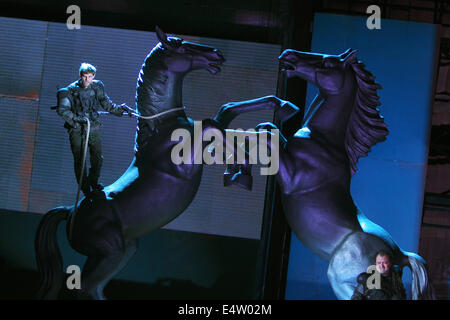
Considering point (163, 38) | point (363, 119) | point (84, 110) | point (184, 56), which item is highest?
point (163, 38)

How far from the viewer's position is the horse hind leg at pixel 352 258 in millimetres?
4395

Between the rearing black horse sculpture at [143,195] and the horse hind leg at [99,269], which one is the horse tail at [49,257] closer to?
the rearing black horse sculpture at [143,195]

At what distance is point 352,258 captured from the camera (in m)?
4.44

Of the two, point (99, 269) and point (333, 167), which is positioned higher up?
point (333, 167)

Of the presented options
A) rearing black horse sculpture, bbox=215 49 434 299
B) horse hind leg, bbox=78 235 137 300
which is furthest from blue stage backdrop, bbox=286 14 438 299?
horse hind leg, bbox=78 235 137 300

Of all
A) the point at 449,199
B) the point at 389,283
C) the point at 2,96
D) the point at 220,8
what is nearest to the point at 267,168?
the point at 389,283

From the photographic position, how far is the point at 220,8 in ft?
18.2

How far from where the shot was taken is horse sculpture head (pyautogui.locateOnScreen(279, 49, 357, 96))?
4.61 m

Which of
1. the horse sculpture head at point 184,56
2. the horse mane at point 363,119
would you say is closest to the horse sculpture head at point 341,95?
the horse mane at point 363,119

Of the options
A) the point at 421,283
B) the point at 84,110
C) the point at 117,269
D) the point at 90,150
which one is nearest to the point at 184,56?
the point at 84,110

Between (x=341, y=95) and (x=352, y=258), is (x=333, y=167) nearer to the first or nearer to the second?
(x=341, y=95)

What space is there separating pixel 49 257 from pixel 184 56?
6.34ft

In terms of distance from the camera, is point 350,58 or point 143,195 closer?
point 143,195

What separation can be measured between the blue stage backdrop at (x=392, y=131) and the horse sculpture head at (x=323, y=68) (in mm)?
837
